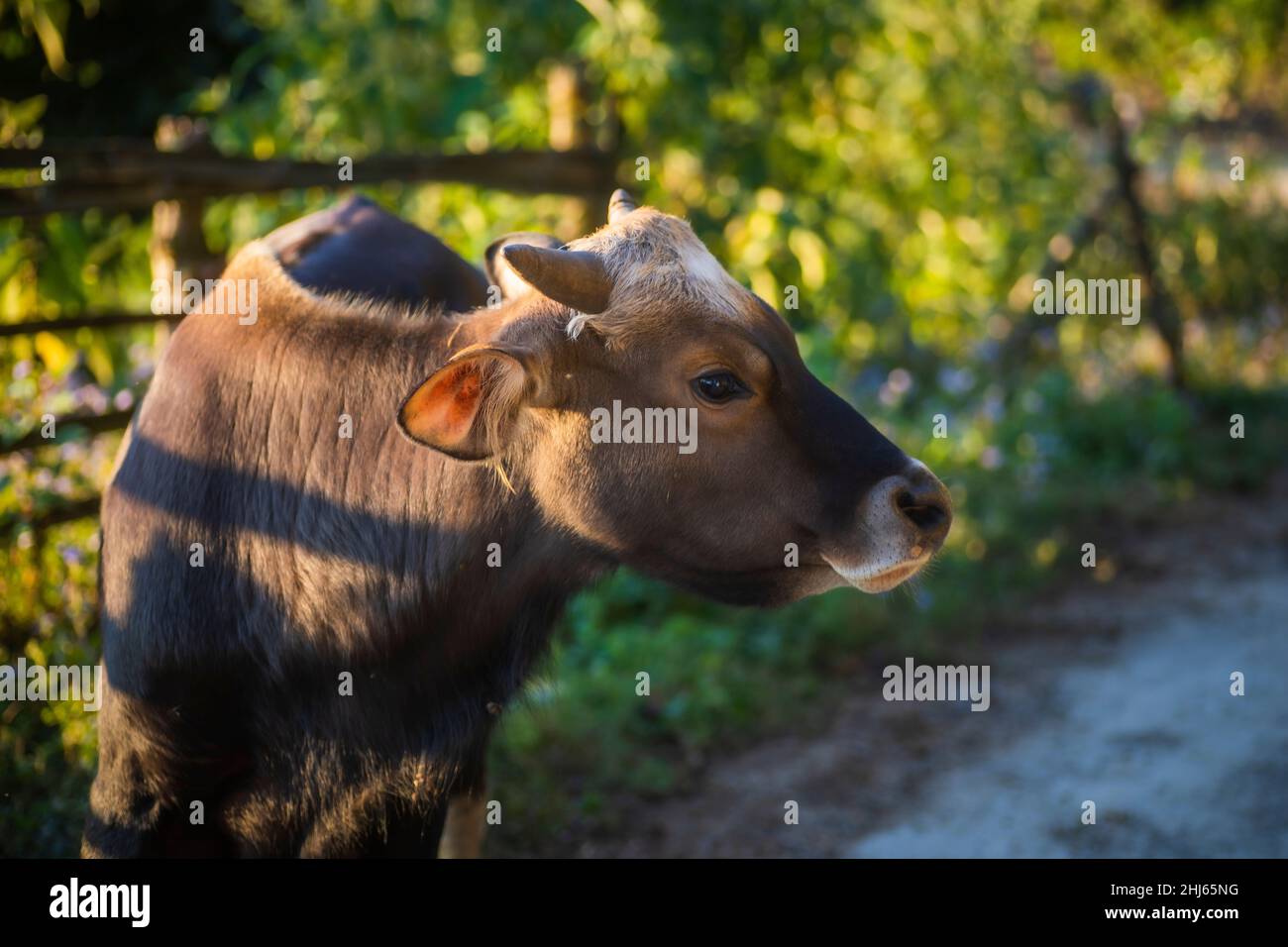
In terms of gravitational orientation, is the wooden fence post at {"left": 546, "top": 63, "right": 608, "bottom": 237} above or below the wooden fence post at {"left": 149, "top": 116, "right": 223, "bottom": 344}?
above

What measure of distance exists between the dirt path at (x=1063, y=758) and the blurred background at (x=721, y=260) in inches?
1.9

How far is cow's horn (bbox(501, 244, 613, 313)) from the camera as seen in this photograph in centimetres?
265

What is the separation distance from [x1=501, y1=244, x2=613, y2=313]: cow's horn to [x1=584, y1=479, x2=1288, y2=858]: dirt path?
7.47 feet

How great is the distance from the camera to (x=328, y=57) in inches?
239

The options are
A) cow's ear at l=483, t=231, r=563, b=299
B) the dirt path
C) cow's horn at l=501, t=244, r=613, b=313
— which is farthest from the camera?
the dirt path

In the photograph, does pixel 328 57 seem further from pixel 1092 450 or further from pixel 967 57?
pixel 1092 450

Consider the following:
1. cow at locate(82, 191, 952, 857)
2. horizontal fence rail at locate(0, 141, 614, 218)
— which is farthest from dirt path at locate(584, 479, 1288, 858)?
horizontal fence rail at locate(0, 141, 614, 218)

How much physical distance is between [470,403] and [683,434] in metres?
0.50

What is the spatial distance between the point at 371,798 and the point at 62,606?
1.99 m

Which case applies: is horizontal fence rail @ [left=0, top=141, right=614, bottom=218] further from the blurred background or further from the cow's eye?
the cow's eye

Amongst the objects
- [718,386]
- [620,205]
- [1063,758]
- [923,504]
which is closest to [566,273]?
[718,386]

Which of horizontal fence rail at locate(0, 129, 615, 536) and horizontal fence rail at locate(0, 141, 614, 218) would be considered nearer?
horizontal fence rail at locate(0, 129, 615, 536)

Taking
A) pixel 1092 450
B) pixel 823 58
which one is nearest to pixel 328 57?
pixel 823 58

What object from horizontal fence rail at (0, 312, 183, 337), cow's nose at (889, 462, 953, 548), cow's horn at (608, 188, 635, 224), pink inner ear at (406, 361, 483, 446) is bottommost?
cow's nose at (889, 462, 953, 548)
